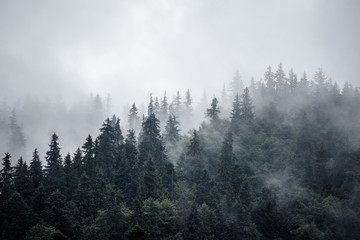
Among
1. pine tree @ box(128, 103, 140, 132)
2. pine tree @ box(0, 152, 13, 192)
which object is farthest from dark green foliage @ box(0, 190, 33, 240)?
pine tree @ box(128, 103, 140, 132)

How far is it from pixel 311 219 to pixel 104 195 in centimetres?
4377

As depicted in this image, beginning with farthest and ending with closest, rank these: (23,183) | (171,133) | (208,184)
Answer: (171,133) → (208,184) → (23,183)

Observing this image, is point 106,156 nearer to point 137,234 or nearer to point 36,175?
point 36,175

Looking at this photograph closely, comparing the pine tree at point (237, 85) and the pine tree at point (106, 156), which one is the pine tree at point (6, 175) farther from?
the pine tree at point (237, 85)

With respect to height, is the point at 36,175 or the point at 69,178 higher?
the point at 36,175

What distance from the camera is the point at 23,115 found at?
154625 mm

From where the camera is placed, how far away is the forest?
202 ft

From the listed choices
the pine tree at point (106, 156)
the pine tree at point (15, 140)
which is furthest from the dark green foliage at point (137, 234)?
the pine tree at point (15, 140)

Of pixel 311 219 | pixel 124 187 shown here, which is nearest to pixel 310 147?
pixel 311 219

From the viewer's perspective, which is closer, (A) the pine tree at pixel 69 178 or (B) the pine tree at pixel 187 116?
(A) the pine tree at pixel 69 178

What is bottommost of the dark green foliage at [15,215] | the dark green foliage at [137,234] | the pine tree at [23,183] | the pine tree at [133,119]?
the dark green foliage at [137,234]

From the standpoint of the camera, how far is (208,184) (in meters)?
73.9

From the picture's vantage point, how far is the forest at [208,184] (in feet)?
202

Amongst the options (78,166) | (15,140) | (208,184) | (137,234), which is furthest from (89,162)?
(137,234)
